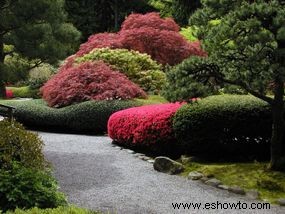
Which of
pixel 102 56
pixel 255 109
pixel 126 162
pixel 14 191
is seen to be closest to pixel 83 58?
pixel 102 56

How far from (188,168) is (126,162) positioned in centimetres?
123

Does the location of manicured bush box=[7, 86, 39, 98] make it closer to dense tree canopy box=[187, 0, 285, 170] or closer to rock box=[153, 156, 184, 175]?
rock box=[153, 156, 184, 175]

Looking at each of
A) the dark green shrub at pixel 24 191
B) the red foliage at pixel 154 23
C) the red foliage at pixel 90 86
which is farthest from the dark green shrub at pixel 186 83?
the red foliage at pixel 154 23

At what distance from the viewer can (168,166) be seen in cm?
752

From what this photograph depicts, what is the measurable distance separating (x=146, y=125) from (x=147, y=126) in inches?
1.4

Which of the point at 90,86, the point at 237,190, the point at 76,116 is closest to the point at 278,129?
the point at 237,190

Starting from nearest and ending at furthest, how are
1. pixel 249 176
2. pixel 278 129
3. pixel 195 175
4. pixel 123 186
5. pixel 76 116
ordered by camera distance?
pixel 123 186 → pixel 249 176 → pixel 278 129 → pixel 195 175 → pixel 76 116

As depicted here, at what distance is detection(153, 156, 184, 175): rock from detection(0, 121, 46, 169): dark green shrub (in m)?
2.70

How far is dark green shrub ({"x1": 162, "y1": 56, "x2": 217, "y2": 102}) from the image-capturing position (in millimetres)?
6527

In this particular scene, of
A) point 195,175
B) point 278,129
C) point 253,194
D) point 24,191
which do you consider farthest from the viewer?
point 195,175

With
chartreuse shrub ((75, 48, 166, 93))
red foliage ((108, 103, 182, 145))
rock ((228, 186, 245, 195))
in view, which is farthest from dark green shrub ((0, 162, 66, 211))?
chartreuse shrub ((75, 48, 166, 93))

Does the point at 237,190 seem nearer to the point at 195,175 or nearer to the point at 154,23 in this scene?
the point at 195,175

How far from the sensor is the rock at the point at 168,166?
24.5 ft

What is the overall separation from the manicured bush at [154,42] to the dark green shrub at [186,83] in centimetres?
910
